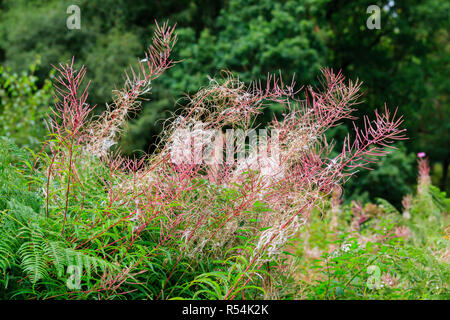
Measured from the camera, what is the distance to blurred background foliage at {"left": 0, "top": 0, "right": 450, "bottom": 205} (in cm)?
1169

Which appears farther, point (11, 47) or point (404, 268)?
point (11, 47)

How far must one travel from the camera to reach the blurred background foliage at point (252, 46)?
11688mm

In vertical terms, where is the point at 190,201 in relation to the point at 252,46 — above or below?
below

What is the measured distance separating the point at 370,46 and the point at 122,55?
858 cm

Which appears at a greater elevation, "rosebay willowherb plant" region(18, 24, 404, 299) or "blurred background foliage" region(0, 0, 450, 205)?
"blurred background foliage" region(0, 0, 450, 205)

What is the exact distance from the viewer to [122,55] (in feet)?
42.5

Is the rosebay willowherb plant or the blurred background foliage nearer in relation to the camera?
the rosebay willowherb plant

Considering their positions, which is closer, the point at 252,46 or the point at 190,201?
the point at 190,201

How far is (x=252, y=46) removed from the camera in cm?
1141

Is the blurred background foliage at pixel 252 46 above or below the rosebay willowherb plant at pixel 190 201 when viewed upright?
above

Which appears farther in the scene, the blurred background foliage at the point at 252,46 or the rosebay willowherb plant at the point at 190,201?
the blurred background foliage at the point at 252,46

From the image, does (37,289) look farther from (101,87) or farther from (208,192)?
(101,87)
